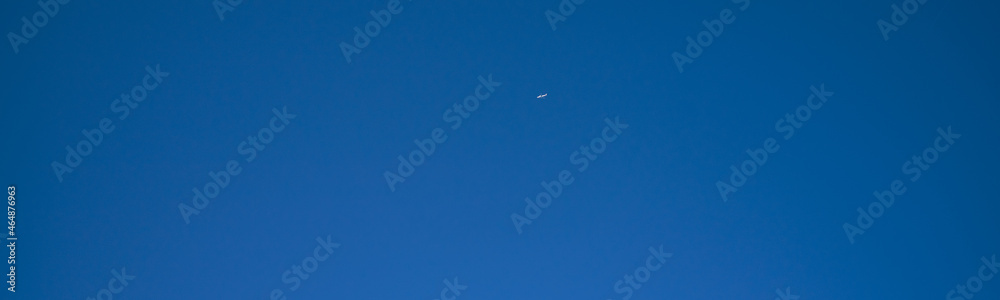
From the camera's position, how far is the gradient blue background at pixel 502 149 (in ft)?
6.87

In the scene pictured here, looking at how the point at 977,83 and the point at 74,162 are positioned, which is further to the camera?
the point at 977,83

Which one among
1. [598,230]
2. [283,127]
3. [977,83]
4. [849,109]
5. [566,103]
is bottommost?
[977,83]

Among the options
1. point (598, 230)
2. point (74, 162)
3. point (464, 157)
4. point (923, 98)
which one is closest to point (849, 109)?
point (923, 98)

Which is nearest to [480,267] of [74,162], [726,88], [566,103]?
[566,103]

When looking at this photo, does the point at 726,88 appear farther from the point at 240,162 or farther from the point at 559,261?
the point at 240,162

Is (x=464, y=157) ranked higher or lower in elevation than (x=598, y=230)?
higher

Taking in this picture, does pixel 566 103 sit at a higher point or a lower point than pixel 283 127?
lower

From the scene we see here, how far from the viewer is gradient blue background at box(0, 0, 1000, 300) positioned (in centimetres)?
209

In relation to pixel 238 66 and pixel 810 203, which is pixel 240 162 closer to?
pixel 238 66

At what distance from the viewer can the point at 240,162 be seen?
6.91 feet

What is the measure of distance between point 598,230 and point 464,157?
1.31 ft

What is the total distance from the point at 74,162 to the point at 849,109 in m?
1.99

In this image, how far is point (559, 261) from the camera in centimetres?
218

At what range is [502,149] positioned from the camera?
2.15 meters
